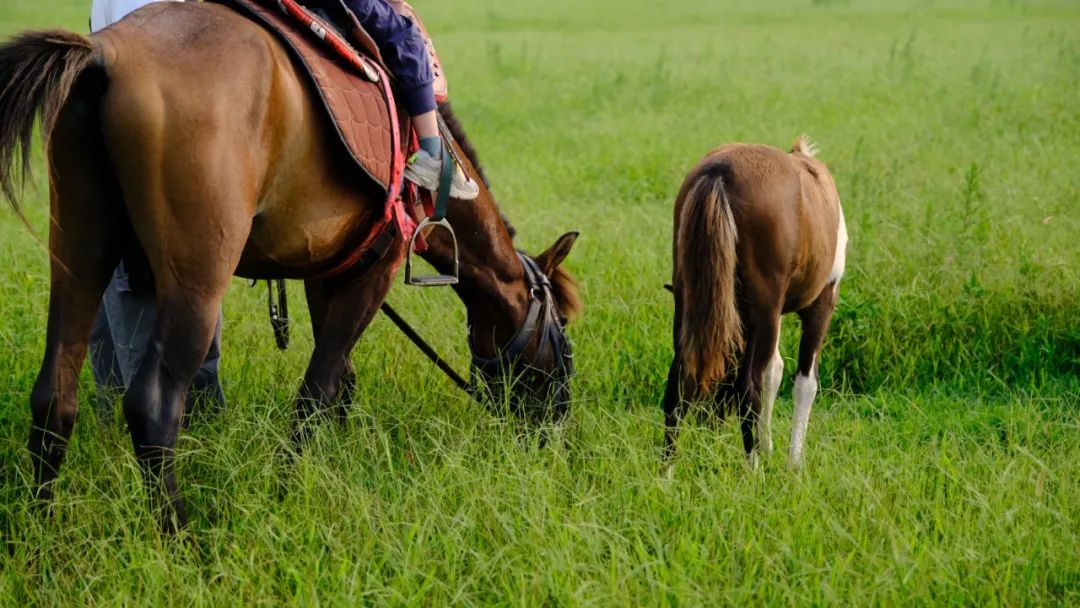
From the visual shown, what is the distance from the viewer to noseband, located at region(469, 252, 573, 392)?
474 centimetres

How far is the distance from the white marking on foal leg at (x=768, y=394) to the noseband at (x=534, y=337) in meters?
0.84

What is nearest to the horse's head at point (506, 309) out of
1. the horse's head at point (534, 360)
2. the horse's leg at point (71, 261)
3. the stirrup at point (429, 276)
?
the horse's head at point (534, 360)

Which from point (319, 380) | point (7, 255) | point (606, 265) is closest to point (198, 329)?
point (319, 380)

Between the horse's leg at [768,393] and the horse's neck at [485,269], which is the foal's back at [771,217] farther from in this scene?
the horse's neck at [485,269]

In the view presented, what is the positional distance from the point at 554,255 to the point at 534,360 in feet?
1.59

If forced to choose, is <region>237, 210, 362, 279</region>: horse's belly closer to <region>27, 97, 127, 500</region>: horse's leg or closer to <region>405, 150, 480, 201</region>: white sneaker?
<region>405, 150, 480, 201</region>: white sneaker

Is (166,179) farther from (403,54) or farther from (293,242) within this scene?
(403,54)

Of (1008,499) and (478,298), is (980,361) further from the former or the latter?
(478,298)

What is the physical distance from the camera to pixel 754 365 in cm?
448

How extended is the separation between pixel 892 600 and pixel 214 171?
2218 mm

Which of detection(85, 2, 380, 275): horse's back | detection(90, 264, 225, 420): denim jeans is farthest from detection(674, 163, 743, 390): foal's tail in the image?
detection(90, 264, 225, 420): denim jeans

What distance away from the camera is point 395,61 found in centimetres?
397

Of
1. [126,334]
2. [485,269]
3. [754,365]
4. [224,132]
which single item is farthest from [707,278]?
[126,334]

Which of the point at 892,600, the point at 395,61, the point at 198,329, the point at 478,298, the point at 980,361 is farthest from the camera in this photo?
the point at 980,361
